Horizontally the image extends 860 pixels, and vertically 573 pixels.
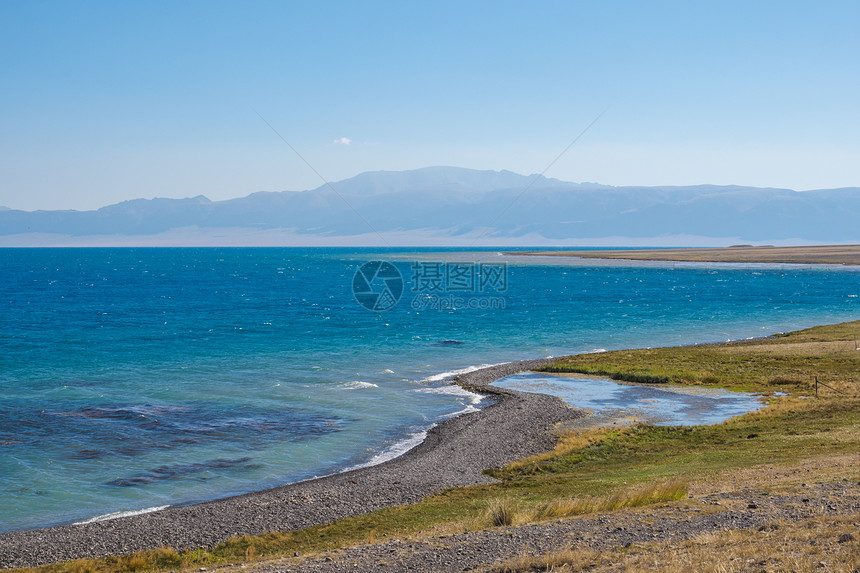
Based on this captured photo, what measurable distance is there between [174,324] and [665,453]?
6503 centimetres

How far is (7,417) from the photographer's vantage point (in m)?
34.9

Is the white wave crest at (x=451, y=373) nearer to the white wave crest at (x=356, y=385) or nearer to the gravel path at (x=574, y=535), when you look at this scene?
the white wave crest at (x=356, y=385)

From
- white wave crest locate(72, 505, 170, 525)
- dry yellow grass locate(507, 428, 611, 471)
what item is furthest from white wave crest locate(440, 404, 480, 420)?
white wave crest locate(72, 505, 170, 525)

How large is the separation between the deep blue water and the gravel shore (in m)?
1.90

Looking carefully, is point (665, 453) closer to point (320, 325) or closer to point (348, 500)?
point (348, 500)

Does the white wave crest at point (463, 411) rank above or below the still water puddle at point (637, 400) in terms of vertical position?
below

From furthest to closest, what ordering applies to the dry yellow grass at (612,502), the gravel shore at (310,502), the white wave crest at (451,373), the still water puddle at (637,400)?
the white wave crest at (451,373) → the still water puddle at (637,400) → the gravel shore at (310,502) → the dry yellow grass at (612,502)

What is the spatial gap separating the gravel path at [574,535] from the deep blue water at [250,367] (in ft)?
37.6

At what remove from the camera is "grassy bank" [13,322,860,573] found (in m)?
17.8

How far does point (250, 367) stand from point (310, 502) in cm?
3076

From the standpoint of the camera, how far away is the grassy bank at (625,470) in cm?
1778

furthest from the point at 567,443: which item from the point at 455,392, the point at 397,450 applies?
the point at 455,392

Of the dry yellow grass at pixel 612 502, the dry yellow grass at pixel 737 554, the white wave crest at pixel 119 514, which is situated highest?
the dry yellow grass at pixel 737 554

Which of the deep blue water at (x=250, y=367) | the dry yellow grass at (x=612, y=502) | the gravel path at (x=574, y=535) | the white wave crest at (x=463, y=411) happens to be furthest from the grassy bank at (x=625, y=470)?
the white wave crest at (x=463, y=411)
